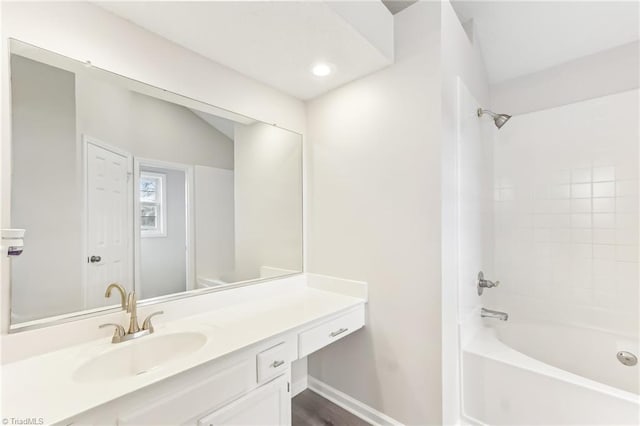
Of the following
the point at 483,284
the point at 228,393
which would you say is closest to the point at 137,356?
the point at 228,393

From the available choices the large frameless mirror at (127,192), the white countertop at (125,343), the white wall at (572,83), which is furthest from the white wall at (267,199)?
the white wall at (572,83)

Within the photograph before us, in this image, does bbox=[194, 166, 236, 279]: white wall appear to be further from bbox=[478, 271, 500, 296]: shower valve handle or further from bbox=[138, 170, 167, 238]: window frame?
bbox=[478, 271, 500, 296]: shower valve handle

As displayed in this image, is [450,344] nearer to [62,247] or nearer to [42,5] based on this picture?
[62,247]

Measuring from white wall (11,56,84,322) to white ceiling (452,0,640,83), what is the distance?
2390 millimetres

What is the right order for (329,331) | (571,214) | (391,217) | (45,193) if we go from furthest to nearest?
1. (571,214)
2. (391,217)
3. (329,331)
4. (45,193)

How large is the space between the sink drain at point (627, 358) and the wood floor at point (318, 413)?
5.55 ft

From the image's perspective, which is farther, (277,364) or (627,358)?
(627,358)

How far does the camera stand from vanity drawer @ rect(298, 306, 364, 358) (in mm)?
1449

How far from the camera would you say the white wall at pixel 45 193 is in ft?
3.44

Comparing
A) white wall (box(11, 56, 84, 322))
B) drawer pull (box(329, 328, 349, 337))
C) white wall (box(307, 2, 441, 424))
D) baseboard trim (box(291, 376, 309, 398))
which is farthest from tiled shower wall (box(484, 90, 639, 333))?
white wall (box(11, 56, 84, 322))

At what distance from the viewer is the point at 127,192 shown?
4.48 ft

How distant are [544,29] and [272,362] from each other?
9.23 feet

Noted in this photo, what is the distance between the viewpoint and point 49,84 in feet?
3.74

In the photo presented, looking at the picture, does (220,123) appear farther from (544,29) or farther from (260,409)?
(544,29)
